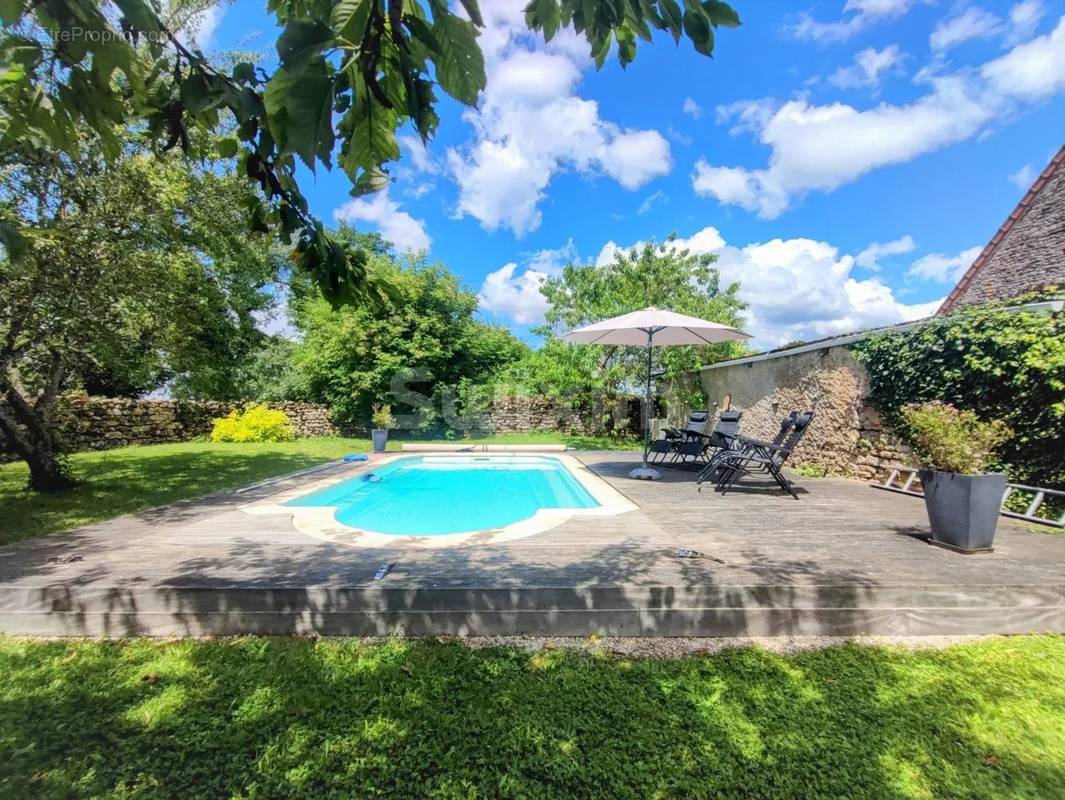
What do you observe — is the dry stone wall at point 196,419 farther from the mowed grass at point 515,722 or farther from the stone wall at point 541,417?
the mowed grass at point 515,722

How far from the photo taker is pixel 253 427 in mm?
16047

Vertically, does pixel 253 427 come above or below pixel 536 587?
above

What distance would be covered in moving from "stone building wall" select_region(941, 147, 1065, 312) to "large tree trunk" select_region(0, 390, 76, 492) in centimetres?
1928

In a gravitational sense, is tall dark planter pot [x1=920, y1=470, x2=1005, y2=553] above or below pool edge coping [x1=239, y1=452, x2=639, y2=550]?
above

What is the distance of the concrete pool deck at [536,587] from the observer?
3051mm

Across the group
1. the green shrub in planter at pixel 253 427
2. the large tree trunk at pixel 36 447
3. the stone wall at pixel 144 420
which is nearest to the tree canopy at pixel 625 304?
the green shrub in planter at pixel 253 427

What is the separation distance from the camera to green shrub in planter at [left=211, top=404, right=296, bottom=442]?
52.2 feet

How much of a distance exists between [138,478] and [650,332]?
9.44m

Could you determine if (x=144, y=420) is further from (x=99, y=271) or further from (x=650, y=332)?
(x=650, y=332)

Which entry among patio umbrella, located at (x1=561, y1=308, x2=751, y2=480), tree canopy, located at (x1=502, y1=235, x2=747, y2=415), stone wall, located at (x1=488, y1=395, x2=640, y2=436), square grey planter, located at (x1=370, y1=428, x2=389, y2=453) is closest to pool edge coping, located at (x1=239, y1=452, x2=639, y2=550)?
patio umbrella, located at (x1=561, y1=308, x2=751, y2=480)

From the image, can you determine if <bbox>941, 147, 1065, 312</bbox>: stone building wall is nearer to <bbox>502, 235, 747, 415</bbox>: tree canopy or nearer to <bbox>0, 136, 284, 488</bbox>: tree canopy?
<bbox>502, 235, 747, 415</bbox>: tree canopy

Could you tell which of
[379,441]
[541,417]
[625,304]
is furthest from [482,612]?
[541,417]

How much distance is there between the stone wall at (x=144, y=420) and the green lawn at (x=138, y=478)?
86cm

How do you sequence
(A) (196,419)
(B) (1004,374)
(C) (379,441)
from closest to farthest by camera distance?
(B) (1004,374) → (C) (379,441) → (A) (196,419)
